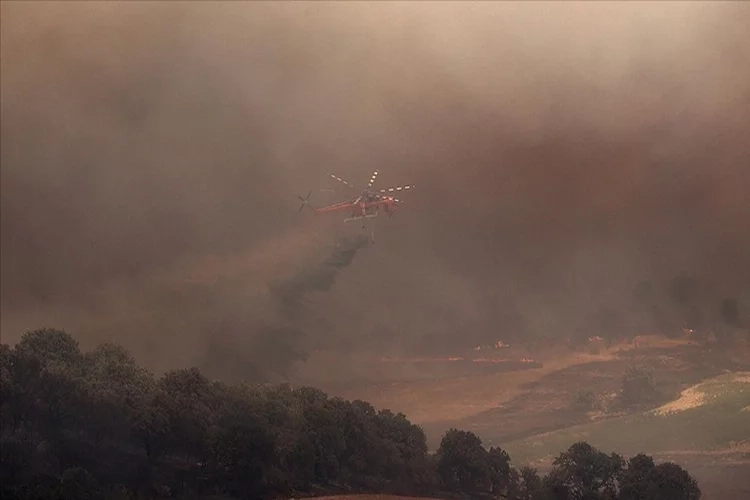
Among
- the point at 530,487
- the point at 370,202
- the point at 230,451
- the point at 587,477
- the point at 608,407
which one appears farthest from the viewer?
the point at 370,202

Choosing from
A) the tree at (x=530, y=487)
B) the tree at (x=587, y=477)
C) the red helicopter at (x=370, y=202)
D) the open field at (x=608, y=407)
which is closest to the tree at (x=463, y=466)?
the tree at (x=530, y=487)

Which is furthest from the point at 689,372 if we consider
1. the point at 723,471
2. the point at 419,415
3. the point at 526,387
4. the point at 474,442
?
the point at 419,415

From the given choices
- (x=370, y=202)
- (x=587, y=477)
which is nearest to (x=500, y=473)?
(x=587, y=477)

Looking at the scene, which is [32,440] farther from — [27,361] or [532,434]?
[532,434]

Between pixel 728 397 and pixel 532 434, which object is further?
pixel 532 434

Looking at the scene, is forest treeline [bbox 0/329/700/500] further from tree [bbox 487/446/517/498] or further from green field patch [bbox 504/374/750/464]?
green field patch [bbox 504/374/750/464]

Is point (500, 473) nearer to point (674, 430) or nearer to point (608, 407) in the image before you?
point (608, 407)
